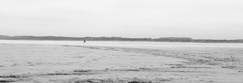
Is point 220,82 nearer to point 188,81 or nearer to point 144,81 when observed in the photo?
point 188,81

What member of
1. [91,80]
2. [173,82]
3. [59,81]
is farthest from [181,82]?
[59,81]

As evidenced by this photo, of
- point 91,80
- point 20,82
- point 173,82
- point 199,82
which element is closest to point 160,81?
point 173,82

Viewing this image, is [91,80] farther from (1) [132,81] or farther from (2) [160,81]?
(2) [160,81]

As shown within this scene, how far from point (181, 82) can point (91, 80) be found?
2064 mm

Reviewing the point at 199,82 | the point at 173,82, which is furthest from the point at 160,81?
the point at 199,82

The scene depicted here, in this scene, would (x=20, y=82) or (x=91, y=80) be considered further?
(x=91, y=80)

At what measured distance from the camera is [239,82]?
792 cm

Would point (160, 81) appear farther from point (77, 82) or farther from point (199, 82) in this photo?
point (77, 82)

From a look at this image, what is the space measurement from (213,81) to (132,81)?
1897 millimetres

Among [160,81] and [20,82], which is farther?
[160,81]

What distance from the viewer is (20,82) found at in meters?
7.55

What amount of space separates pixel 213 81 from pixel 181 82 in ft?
2.61

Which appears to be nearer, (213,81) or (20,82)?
(20,82)

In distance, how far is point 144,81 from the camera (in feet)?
26.4
